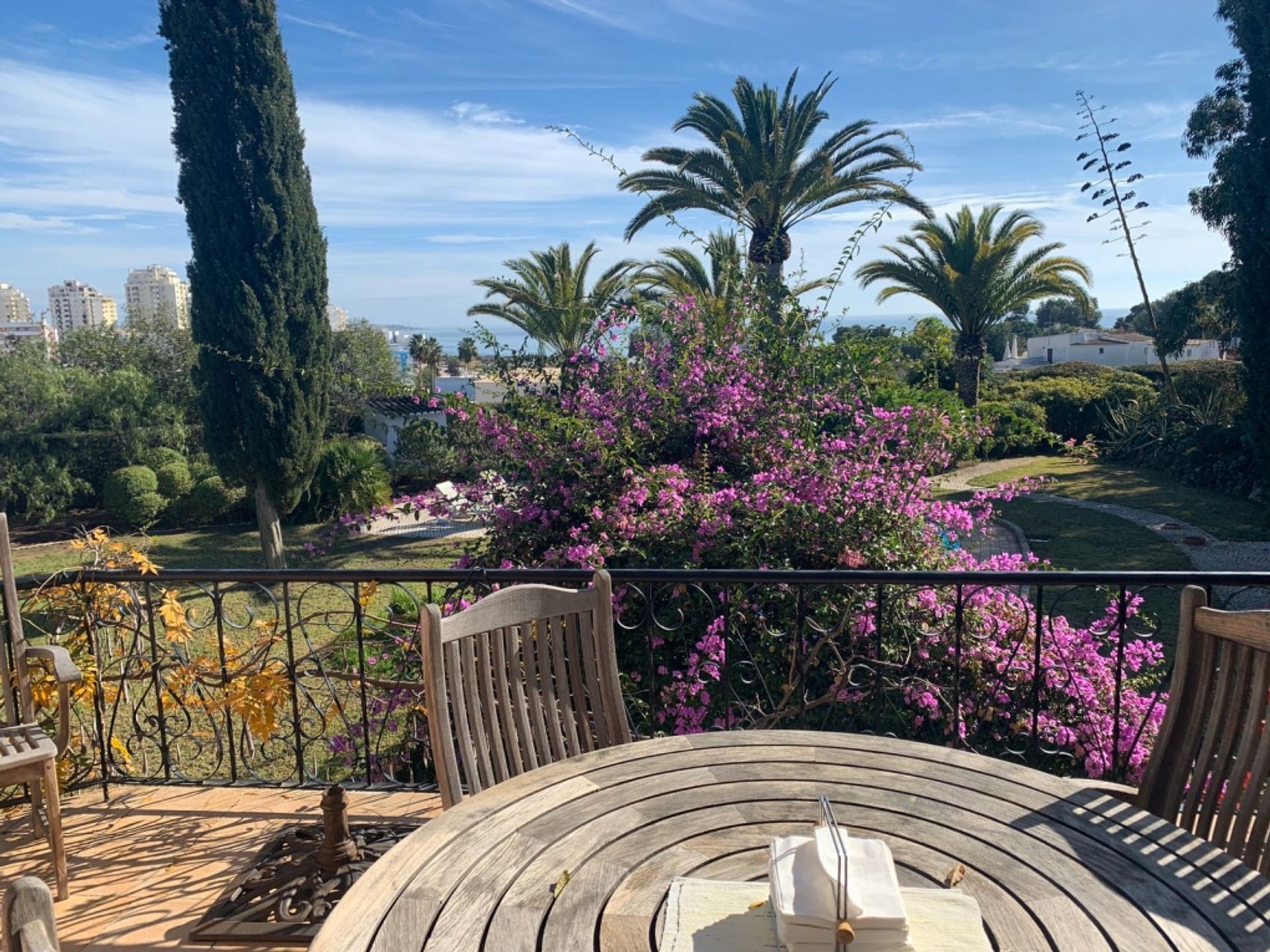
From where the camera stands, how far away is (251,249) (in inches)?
499

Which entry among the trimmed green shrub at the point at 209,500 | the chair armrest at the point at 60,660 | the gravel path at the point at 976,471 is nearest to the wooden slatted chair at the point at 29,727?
the chair armrest at the point at 60,660

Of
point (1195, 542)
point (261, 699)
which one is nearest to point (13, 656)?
point (261, 699)

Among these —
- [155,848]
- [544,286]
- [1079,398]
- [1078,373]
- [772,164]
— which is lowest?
[155,848]

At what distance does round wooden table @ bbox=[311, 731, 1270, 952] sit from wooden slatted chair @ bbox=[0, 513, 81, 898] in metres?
1.67

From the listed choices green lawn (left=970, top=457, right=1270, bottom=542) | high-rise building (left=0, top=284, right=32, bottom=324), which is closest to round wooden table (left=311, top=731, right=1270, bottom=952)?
green lawn (left=970, top=457, right=1270, bottom=542)

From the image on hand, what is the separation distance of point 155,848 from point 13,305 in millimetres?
85907

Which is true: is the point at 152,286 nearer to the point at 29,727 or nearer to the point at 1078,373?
the point at 1078,373

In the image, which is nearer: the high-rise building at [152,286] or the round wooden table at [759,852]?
the round wooden table at [759,852]

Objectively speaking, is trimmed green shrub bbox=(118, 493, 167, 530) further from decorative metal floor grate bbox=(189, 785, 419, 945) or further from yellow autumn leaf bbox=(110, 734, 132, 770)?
decorative metal floor grate bbox=(189, 785, 419, 945)

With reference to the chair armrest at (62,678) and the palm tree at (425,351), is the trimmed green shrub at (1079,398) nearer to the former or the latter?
the chair armrest at (62,678)

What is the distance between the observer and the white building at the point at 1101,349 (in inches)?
1587

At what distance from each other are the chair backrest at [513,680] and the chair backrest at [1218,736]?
111 centimetres

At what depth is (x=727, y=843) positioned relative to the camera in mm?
1334

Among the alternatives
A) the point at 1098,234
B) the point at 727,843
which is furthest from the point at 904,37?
the point at 727,843
